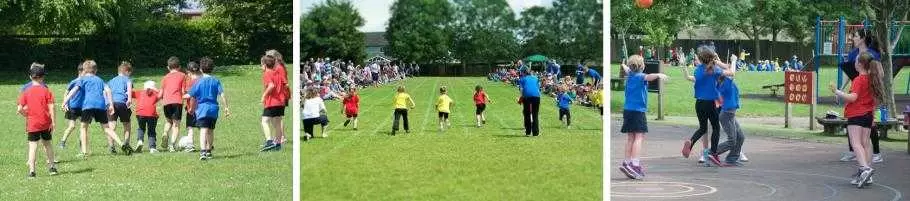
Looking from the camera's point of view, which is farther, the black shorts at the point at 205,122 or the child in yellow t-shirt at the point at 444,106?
the black shorts at the point at 205,122

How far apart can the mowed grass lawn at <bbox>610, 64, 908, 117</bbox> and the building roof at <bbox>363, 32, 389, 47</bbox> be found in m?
7.04

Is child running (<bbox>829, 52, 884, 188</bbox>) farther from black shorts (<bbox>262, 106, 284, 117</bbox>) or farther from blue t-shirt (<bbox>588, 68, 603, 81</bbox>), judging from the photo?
black shorts (<bbox>262, 106, 284, 117</bbox>)

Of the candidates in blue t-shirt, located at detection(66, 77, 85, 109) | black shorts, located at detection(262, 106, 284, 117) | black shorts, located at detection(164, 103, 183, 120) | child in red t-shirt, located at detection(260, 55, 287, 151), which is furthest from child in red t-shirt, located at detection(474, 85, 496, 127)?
blue t-shirt, located at detection(66, 77, 85, 109)

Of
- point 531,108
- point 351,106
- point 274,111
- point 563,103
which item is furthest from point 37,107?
point 563,103

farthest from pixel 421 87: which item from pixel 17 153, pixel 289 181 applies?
pixel 17 153

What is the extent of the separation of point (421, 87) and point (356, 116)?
0.43m

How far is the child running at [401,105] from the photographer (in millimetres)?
6238

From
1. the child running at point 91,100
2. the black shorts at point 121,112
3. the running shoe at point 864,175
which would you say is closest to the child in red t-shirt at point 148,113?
the black shorts at point 121,112

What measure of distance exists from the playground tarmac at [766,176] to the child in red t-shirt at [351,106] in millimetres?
1535

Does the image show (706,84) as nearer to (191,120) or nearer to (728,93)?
(728,93)

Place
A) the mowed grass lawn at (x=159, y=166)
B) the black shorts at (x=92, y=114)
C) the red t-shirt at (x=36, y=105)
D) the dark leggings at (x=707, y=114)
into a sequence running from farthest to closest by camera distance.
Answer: the black shorts at (x=92, y=114), the dark leggings at (x=707, y=114), the mowed grass lawn at (x=159, y=166), the red t-shirt at (x=36, y=105)

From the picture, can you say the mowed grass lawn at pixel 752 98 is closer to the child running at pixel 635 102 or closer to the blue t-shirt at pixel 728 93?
the blue t-shirt at pixel 728 93

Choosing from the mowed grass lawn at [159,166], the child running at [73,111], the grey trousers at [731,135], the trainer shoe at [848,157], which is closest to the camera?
the mowed grass lawn at [159,166]

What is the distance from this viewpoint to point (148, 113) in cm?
899
